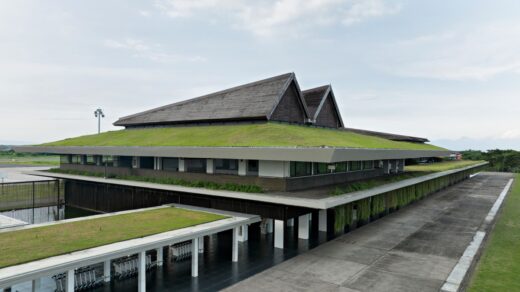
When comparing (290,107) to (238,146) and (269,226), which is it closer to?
(238,146)

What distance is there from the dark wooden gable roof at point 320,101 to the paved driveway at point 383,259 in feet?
40.4

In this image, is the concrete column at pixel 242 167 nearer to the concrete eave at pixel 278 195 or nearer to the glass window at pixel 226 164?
the glass window at pixel 226 164

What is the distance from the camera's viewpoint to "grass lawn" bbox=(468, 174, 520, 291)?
13.5 m

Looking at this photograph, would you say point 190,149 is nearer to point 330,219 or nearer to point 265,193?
point 265,193

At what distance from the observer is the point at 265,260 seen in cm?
1745

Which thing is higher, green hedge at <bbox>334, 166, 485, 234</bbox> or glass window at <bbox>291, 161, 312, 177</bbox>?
glass window at <bbox>291, 161, 312, 177</bbox>

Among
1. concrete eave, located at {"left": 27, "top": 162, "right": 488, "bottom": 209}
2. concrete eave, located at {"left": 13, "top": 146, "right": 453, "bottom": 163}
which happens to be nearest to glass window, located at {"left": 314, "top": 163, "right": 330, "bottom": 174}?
concrete eave, located at {"left": 27, "top": 162, "right": 488, "bottom": 209}

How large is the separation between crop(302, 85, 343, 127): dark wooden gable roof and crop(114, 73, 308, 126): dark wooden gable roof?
2.24 m

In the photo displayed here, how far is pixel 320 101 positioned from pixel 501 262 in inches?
855

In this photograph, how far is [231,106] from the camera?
3084cm

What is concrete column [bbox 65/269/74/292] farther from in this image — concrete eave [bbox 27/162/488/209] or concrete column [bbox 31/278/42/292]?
concrete eave [bbox 27/162/488/209]

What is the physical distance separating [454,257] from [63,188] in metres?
33.7

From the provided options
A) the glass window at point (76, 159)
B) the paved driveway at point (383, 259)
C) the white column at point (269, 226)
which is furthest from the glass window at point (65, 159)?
the paved driveway at point (383, 259)

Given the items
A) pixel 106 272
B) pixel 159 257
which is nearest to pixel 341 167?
pixel 159 257
